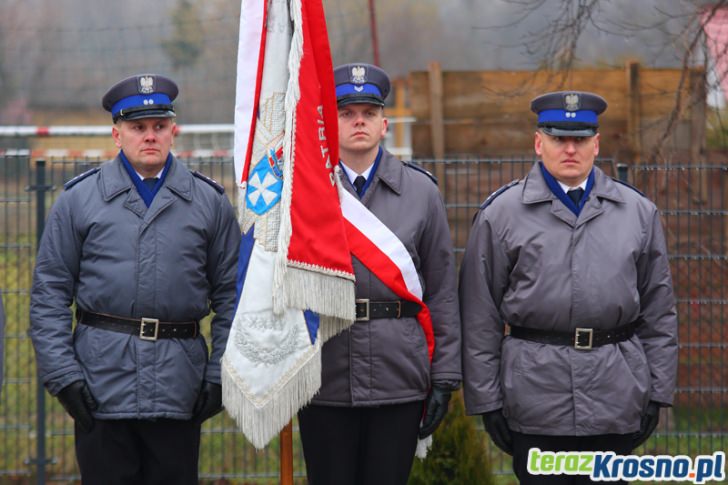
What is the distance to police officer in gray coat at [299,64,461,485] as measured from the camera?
475 cm

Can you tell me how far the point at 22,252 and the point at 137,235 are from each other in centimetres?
272

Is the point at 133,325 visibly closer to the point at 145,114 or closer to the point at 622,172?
the point at 145,114

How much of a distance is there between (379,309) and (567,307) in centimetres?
80

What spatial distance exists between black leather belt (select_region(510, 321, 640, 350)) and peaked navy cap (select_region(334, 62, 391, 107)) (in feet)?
3.93

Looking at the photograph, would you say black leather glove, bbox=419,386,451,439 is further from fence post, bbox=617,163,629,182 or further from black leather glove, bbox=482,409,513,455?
fence post, bbox=617,163,629,182

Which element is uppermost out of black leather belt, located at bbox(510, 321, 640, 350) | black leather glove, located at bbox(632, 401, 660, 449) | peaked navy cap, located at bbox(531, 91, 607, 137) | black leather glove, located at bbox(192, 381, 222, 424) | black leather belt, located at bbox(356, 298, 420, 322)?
peaked navy cap, located at bbox(531, 91, 607, 137)

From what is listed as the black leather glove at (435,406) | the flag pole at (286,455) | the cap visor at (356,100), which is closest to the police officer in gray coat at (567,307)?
the black leather glove at (435,406)

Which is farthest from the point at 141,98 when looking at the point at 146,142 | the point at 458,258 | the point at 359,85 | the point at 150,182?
the point at 458,258

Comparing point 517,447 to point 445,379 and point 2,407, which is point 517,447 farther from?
point 2,407

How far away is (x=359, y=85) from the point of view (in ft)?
15.9

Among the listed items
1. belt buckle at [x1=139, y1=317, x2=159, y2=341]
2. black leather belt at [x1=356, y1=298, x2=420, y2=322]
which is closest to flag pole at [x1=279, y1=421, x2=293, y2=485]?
black leather belt at [x1=356, y1=298, x2=420, y2=322]

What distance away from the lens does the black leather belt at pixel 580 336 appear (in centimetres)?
470

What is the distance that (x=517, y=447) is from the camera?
4828 mm

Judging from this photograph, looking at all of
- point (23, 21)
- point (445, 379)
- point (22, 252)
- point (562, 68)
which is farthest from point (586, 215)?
point (23, 21)
